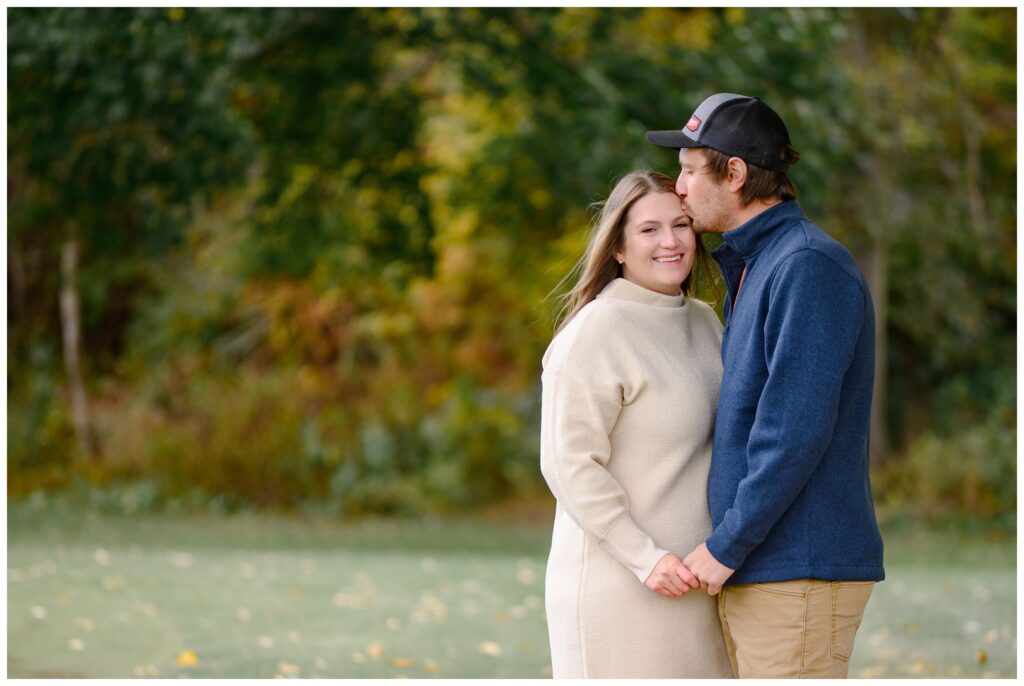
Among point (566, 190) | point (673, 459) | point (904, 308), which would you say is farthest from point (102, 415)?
point (673, 459)

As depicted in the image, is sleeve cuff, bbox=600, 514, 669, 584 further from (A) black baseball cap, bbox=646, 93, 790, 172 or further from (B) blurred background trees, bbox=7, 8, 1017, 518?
(B) blurred background trees, bbox=7, 8, 1017, 518

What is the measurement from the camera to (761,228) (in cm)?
287

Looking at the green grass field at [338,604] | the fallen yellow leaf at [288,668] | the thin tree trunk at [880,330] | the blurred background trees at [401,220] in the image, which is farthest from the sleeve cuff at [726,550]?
the thin tree trunk at [880,330]

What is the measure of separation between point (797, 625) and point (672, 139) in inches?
46.0

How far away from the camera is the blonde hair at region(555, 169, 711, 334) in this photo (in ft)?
9.90

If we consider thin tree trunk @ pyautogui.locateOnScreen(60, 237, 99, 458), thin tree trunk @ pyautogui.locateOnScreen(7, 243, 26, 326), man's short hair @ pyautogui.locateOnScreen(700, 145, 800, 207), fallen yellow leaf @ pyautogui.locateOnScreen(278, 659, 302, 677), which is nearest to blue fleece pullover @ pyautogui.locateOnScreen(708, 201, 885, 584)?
man's short hair @ pyautogui.locateOnScreen(700, 145, 800, 207)

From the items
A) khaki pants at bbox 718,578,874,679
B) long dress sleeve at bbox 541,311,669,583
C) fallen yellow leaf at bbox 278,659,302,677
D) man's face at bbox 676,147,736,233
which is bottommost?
fallen yellow leaf at bbox 278,659,302,677

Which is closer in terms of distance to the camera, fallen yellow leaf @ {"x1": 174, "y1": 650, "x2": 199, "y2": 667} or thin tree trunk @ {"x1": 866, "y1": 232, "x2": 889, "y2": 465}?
fallen yellow leaf @ {"x1": 174, "y1": 650, "x2": 199, "y2": 667}

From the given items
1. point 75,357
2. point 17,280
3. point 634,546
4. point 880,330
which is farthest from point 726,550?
point 75,357

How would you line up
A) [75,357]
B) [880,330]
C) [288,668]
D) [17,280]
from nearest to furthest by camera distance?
[288,668]
[880,330]
[17,280]
[75,357]

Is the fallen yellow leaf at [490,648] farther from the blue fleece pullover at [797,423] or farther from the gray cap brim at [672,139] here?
the gray cap brim at [672,139]

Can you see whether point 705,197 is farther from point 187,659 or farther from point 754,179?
point 187,659

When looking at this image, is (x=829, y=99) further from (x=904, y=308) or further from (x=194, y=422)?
(x=194, y=422)

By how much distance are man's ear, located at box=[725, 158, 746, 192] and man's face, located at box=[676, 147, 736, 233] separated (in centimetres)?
2
